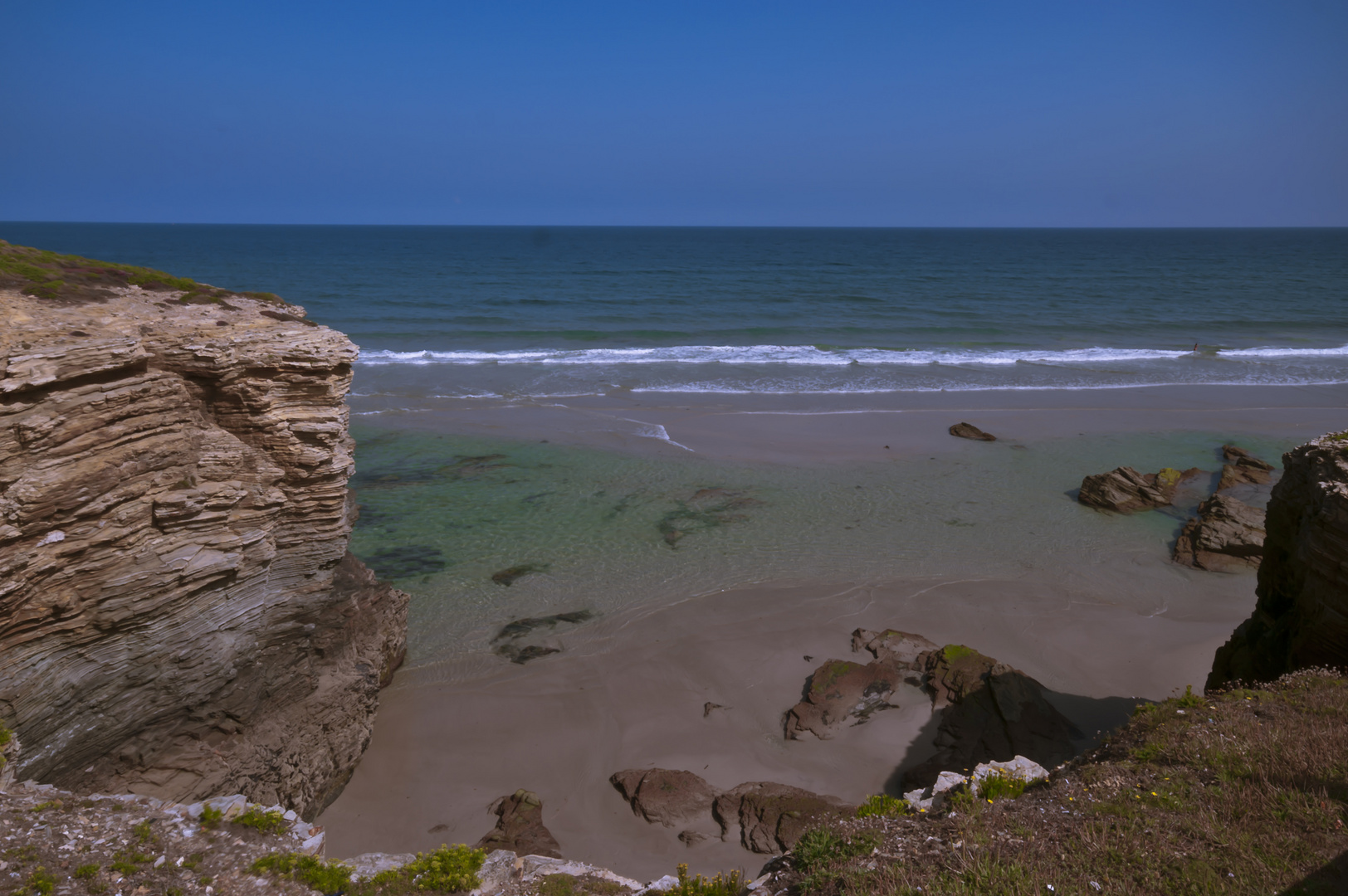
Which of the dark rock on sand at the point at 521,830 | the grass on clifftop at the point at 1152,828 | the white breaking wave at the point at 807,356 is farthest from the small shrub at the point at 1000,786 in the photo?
the white breaking wave at the point at 807,356

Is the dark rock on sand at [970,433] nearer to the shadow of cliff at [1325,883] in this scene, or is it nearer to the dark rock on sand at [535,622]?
the dark rock on sand at [535,622]

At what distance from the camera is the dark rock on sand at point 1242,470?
19.0 m

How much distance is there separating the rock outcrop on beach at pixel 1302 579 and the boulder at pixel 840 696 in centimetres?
422

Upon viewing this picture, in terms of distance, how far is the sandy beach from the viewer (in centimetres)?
915

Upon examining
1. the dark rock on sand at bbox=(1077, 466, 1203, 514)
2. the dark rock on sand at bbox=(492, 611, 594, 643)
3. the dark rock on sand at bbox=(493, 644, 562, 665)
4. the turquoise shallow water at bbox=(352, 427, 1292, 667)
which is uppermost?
the dark rock on sand at bbox=(1077, 466, 1203, 514)

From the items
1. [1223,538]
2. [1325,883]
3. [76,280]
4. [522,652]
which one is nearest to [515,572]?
[522,652]

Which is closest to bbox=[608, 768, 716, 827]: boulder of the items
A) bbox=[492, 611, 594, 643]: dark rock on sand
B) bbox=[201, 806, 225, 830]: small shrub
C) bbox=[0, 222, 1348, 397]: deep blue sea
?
bbox=[492, 611, 594, 643]: dark rock on sand

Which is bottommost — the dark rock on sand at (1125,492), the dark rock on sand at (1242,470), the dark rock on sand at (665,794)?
the dark rock on sand at (665,794)

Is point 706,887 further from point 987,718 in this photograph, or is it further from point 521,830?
point 987,718

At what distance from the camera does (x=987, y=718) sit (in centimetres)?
1027

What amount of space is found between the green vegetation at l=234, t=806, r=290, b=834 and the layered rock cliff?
8.46 ft

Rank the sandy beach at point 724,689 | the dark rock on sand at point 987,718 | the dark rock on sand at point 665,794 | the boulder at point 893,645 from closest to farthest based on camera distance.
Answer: the dark rock on sand at point 665,794 → the sandy beach at point 724,689 → the dark rock on sand at point 987,718 → the boulder at point 893,645

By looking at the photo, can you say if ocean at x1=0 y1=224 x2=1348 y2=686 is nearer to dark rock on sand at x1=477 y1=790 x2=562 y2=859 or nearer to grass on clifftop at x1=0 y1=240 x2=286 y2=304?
dark rock on sand at x1=477 y1=790 x2=562 y2=859

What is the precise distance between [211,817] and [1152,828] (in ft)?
Answer: 24.2
